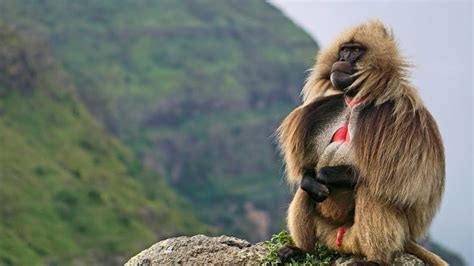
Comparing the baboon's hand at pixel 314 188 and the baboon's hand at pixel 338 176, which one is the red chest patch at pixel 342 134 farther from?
the baboon's hand at pixel 314 188

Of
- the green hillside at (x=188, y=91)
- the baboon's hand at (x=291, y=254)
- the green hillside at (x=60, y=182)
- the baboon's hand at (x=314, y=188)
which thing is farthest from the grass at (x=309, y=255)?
the green hillside at (x=188, y=91)

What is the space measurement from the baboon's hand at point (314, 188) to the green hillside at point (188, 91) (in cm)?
11271

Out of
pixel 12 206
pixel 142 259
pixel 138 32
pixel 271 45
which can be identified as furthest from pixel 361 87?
pixel 271 45

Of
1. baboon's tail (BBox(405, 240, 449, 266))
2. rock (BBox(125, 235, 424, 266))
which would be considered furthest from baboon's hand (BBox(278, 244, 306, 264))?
baboon's tail (BBox(405, 240, 449, 266))

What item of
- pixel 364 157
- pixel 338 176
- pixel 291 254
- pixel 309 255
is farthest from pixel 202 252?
pixel 364 157

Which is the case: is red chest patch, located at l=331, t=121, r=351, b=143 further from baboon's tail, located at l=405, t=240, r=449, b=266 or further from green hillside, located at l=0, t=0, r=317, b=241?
green hillside, located at l=0, t=0, r=317, b=241

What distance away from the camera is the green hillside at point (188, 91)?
5118 inches

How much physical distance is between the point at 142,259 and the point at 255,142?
125 m

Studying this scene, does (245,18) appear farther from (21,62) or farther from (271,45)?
(21,62)

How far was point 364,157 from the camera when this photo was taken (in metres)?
9.95

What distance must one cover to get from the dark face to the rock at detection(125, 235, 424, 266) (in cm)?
200

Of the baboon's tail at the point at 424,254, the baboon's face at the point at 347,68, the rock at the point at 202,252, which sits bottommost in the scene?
the baboon's tail at the point at 424,254

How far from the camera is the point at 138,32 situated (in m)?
143

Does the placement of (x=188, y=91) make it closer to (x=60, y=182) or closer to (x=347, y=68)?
(x=60, y=182)
